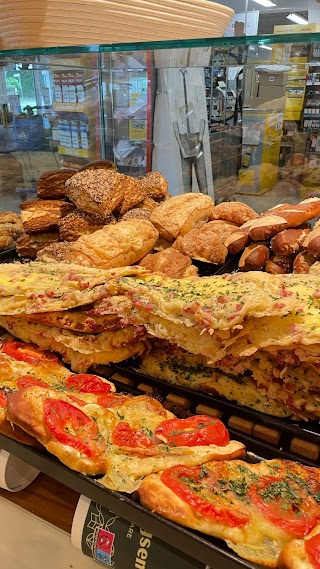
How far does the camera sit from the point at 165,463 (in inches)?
44.4

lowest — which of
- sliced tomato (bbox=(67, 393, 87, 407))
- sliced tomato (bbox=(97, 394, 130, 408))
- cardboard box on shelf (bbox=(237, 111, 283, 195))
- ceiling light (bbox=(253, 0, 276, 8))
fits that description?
sliced tomato (bbox=(97, 394, 130, 408))

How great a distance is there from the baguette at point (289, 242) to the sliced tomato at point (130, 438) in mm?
910

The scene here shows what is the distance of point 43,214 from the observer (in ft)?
7.75

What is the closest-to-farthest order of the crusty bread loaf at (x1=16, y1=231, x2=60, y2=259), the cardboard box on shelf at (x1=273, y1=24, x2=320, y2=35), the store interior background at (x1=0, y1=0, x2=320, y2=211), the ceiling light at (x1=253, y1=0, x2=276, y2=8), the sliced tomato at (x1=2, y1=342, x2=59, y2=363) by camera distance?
1. the sliced tomato at (x1=2, y1=342, x2=59, y2=363)
2. the cardboard box on shelf at (x1=273, y1=24, x2=320, y2=35)
3. the crusty bread loaf at (x1=16, y1=231, x2=60, y2=259)
4. the store interior background at (x1=0, y1=0, x2=320, y2=211)
5. the ceiling light at (x1=253, y1=0, x2=276, y2=8)

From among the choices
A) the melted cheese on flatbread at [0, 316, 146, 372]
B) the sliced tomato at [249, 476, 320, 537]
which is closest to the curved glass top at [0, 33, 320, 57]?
the melted cheese on flatbread at [0, 316, 146, 372]

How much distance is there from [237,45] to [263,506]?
60.7 inches

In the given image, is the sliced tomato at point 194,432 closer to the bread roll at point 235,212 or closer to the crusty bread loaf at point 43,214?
the bread roll at point 235,212

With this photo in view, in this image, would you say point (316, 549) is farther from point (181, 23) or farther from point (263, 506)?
point (181, 23)

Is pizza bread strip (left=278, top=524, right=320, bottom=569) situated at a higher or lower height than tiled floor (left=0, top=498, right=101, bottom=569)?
higher

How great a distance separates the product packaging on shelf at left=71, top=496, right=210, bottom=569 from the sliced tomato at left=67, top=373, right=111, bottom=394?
1.12ft

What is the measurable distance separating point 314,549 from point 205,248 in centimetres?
133

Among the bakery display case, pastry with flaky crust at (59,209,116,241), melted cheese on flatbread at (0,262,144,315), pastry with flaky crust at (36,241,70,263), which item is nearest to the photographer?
the bakery display case

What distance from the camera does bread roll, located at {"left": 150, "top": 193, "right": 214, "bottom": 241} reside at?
2.21m

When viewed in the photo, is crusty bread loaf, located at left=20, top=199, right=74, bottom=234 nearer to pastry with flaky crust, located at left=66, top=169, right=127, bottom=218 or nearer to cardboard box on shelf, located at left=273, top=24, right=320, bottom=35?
pastry with flaky crust, located at left=66, top=169, right=127, bottom=218
